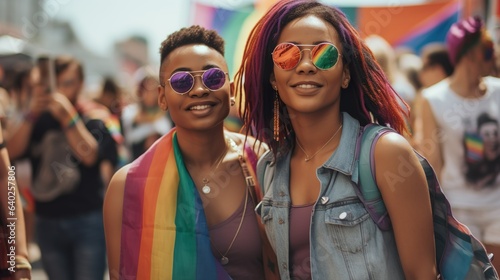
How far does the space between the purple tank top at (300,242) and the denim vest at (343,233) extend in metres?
0.02

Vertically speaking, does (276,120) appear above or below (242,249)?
above

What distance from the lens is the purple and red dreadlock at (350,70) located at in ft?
10.7

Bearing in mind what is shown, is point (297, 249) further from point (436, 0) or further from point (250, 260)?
point (436, 0)

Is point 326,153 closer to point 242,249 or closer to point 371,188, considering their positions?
point 371,188

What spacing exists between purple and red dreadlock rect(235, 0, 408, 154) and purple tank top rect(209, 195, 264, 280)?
412mm

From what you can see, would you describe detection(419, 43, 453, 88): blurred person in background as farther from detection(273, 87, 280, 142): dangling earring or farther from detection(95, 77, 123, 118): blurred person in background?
detection(273, 87, 280, 142): dangling earring

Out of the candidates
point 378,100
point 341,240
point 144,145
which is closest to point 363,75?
point 378,100

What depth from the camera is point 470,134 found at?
5.08 m

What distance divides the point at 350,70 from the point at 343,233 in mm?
629

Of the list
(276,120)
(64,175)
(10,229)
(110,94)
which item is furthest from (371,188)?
(110,94)

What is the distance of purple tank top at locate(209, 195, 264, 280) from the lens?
366 centimetres

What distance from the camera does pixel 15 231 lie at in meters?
3.68

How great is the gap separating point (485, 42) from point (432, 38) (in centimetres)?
455

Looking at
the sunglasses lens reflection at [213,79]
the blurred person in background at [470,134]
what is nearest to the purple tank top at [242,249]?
the sunglasses lens reflection at [213,79]
